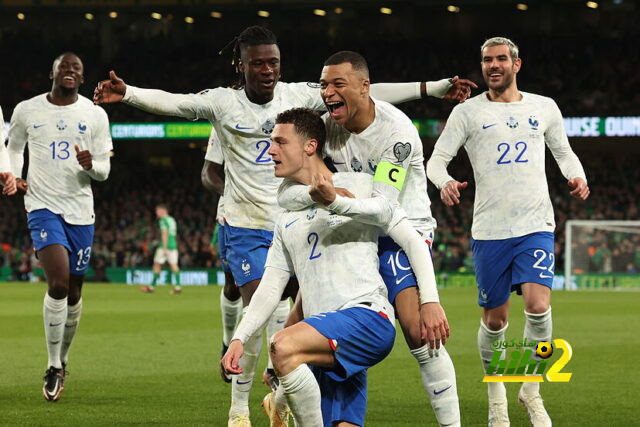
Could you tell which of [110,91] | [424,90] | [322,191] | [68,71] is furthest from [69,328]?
[322,191]

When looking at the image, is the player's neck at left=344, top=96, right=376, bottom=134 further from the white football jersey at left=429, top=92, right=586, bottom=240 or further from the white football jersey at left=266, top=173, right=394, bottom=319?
the white football jersey at left=429, top=92, right=586, bottom=240

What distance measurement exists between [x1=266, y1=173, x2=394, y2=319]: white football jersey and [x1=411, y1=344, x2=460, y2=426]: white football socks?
434mm

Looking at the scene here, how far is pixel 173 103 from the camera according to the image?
659 centimetres

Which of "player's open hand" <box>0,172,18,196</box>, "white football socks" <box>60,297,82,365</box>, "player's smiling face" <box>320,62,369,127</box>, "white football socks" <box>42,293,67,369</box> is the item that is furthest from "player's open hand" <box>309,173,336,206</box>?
"white football socks" <box>60,297,82,365</box>

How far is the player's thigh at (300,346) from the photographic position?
15.4 feet

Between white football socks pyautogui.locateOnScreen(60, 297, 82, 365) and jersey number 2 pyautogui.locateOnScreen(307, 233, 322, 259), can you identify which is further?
white football socks pyautogui.locateOnScreen(60, 297, 82, 365)

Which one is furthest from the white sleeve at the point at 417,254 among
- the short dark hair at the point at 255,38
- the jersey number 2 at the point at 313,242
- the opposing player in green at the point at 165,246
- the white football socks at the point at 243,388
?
the opposing player in green at the point at 165,246

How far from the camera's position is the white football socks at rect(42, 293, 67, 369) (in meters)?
8.62

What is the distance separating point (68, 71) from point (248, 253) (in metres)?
2.75

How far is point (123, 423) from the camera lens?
23.6 ft

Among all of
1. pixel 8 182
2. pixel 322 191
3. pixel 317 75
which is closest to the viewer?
pixel 322 191

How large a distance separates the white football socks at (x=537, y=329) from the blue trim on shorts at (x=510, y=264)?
0.72ft

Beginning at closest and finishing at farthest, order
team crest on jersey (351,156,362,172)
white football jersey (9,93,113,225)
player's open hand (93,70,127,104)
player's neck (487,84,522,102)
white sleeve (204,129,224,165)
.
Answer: team crest on jersey (351,156,362,172)
player's open hand (93,70,127,104)
player's neck (487,84,522,102)
white sleeve (204,129,224,165)
white football jersey (9,93,113,225)

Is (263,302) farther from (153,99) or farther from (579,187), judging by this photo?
(579,187)
